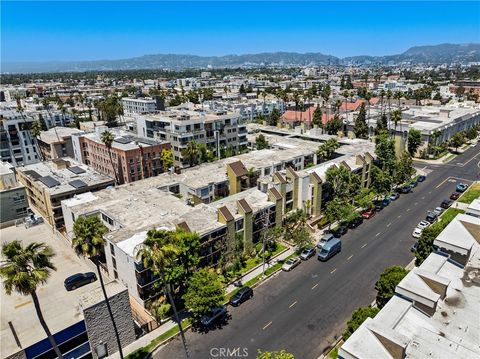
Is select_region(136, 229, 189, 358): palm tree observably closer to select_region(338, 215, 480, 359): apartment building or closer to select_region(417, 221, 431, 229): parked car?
select_region(338, 215, 480, 359): apartment building

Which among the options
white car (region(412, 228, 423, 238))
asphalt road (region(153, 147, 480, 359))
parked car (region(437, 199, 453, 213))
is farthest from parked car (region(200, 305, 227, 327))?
parked car (region(437, 199, 453, 213))

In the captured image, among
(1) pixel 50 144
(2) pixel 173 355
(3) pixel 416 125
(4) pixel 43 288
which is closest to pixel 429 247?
(2) pixel 173 355

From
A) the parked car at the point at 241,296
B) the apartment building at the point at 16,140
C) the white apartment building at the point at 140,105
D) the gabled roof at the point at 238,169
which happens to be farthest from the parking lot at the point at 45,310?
the white apartment building at the point at 140,105

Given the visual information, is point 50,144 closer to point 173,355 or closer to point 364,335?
point 173,355

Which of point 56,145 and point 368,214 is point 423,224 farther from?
point 56,145

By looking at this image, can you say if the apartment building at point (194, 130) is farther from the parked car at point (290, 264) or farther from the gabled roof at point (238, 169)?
the parked car at point (290, 264)

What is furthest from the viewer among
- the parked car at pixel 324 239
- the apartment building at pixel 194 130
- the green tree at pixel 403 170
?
the apartment building at pixel 194 130

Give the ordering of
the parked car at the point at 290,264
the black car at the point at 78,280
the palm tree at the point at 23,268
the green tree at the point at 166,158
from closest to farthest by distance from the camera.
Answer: the palm tree at the point at 23,268, the black car at the point at 78,280, the parked car at the point at 290,264, the green tree at the point at 166,158
